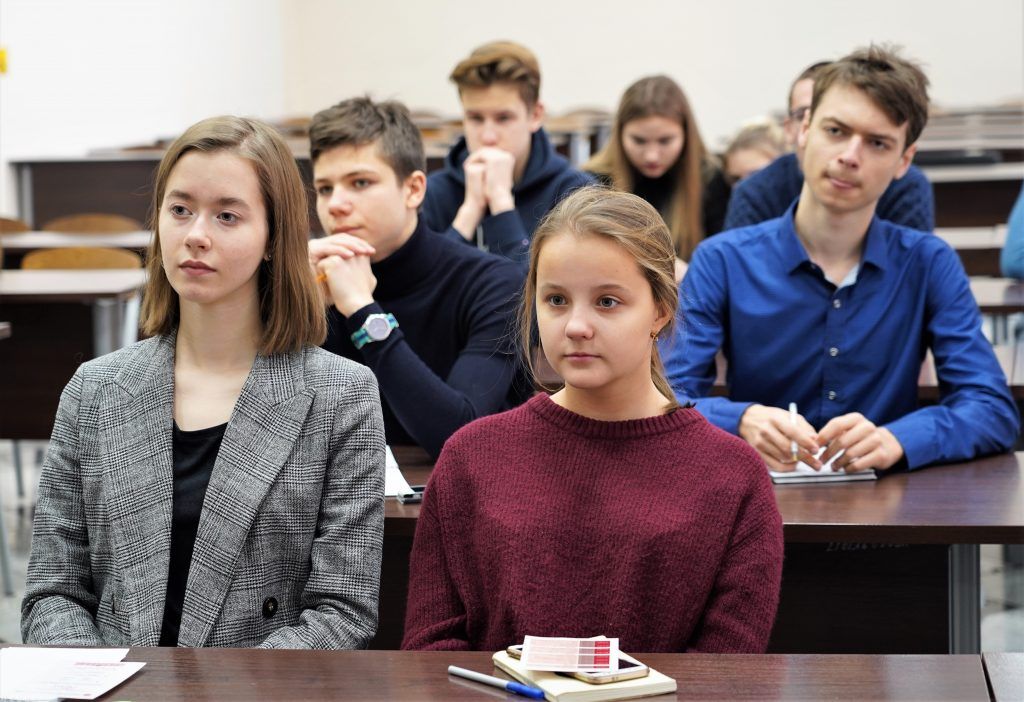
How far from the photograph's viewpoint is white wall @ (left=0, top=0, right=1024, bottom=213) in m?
11.2

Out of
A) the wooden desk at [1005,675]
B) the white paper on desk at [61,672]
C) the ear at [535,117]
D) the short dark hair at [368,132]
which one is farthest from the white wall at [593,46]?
the wooden desk at [1005,675]

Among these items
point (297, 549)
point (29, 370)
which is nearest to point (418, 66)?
point (29, 370)

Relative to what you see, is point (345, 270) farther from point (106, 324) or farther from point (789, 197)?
point (106, 324)

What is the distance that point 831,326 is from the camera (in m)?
2.35

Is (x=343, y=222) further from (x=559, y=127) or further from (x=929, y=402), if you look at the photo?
(x=559, y=127)

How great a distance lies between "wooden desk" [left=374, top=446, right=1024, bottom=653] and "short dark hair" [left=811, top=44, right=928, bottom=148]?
619 mm

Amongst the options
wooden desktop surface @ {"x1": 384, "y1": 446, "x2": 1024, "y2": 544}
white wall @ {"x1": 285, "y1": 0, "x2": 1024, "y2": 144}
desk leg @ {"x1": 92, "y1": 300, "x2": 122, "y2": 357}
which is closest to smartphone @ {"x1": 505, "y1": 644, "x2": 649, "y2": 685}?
wooden desktop surface @ {"x1": 384, "y1": 446, "x2": 1024, "y2": 544}

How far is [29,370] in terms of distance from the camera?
408cm

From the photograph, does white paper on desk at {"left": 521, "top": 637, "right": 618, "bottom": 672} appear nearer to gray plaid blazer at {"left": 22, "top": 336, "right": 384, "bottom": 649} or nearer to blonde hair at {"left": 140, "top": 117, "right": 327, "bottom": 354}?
gray plaid blazer at {"left": 22, "top": 336, "right": 384, "bottom": 649}

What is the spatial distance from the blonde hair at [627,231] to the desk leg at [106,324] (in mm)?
2597

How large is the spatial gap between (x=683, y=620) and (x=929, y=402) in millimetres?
1270

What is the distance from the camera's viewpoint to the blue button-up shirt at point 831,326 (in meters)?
2.29

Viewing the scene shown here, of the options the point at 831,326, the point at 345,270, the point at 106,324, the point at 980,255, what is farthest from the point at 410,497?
the point at 980,255

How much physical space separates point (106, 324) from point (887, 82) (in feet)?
8.41
